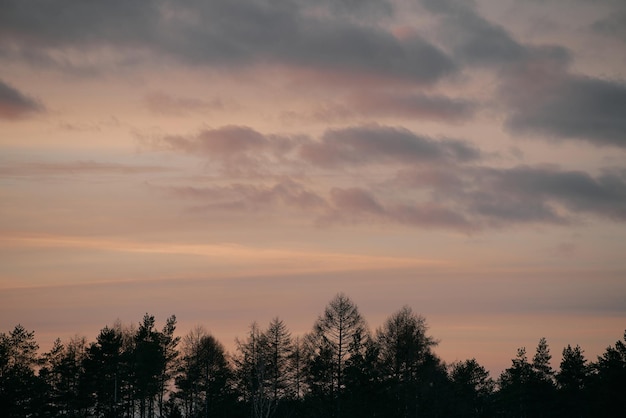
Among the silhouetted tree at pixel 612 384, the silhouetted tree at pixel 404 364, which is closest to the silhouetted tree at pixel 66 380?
the silhouetted tree at pixel 404 364

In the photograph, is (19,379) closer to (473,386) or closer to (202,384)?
(202,384)

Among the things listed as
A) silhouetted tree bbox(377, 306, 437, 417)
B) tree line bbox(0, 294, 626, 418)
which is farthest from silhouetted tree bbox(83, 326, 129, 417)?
silhouetted tree bbox(377, 306, 437, 417)

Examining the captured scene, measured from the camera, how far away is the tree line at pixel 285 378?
101125mm

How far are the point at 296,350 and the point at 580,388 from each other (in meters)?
45.1

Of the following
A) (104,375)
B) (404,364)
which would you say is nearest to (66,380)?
(104,375)

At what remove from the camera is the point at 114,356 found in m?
114

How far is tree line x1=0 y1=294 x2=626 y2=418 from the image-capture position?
101 metres

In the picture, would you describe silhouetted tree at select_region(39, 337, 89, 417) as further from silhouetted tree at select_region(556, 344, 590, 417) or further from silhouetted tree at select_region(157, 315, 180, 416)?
silhouetted tree at select_region(556, 344, 590, 417)

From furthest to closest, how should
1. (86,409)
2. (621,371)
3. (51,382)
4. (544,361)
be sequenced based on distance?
(544,361), (51,382), (86,409), (621,371)

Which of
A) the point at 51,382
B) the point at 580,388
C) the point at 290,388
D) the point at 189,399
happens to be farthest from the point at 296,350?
the point at 580,388

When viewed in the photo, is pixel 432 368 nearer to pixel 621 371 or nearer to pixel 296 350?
pixel 296 350

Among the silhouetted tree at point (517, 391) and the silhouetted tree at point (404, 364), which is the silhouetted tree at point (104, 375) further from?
the silhouetted tree at point (517, 391)

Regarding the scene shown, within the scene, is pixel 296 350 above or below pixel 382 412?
above

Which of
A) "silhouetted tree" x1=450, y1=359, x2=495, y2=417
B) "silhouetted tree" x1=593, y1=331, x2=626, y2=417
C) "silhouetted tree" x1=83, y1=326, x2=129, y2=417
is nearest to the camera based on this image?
"silhouetted tree" x1=593, y1=331, x2=626, y2=417
